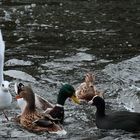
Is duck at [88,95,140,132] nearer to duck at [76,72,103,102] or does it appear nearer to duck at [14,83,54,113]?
duck at [14,83,54,113]

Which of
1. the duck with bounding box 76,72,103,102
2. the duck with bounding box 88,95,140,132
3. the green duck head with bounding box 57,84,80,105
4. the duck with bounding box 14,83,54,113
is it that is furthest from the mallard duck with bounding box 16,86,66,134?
the duck with bounding box 76,72,103,102

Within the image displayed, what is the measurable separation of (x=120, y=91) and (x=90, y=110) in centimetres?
128

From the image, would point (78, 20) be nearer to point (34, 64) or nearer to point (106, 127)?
point (34, 64)

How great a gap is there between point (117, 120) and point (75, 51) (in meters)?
6.15

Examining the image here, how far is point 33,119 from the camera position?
13.3 metres

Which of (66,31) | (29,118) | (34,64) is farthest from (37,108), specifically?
(66,31)

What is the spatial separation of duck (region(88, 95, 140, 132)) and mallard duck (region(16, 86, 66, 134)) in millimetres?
880

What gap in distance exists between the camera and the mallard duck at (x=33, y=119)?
1302 cm

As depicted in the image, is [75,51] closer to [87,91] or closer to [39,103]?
[87,91]

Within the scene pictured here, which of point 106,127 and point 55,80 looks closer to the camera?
point 106,127

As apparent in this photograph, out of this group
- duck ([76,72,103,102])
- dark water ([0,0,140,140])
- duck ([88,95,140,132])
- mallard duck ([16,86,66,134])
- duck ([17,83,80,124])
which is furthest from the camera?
duck ([76,72,103,102])

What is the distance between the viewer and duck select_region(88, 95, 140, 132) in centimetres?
1317

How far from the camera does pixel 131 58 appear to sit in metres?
18.5

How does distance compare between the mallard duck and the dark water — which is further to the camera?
the dark water
